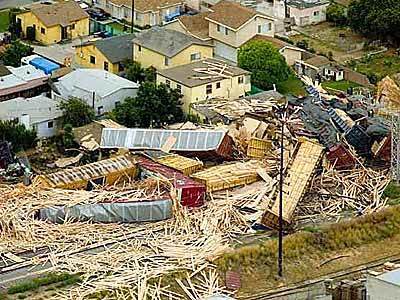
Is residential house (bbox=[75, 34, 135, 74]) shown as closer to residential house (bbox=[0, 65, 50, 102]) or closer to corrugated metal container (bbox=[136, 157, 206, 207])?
residential house (bbox=[0, 65, 50, 102])

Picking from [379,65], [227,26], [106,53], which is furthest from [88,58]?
[379,65]

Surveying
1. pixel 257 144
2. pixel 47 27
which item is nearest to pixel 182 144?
pixel 257 144

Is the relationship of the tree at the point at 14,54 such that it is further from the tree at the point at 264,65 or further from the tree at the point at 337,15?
the tree at the point at 337,15

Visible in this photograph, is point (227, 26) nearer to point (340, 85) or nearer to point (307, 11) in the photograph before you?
point (340, 85)

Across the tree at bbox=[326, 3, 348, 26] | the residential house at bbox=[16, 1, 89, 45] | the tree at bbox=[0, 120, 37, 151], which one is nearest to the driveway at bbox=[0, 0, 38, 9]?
the residential house at bbox=[16, 1, 89, 45]

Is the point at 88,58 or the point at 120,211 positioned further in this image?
the point at 88,58

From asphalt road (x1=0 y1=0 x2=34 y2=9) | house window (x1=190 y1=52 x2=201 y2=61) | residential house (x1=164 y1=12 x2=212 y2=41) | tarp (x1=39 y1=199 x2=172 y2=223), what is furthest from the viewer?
asphalt road (x1=0 y1=0 x2=34 y2=9)

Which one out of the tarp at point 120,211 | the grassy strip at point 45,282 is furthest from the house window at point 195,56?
the grassy strip at point 45,282
